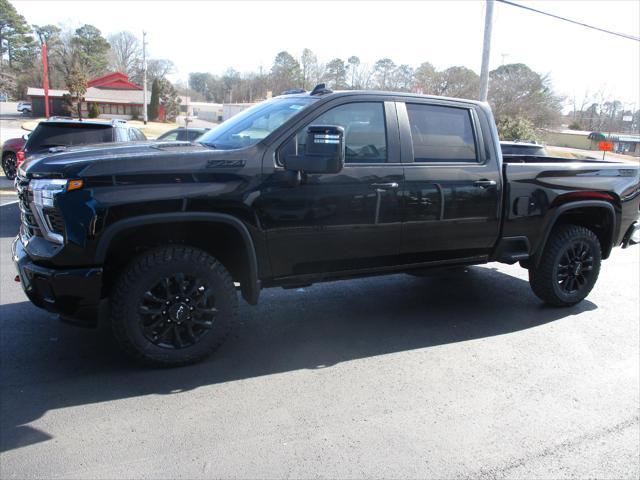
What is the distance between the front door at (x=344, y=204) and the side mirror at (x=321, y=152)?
0.49 feet

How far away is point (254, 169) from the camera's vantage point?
3963mm

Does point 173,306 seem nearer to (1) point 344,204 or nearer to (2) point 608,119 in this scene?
(1) point 344,204

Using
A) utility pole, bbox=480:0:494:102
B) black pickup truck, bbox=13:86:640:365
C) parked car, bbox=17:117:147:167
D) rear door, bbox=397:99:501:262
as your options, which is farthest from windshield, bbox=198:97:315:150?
utility pole, bbox=480:0:494:102

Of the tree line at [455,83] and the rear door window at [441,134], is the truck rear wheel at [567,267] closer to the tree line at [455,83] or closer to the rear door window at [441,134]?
the rear door window at [441,134]

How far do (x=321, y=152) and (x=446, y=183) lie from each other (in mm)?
1395

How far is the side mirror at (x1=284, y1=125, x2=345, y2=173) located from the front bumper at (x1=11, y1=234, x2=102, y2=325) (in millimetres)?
1542

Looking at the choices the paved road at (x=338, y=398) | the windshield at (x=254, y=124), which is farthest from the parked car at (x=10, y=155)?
the windshield at (x=254, y=124)

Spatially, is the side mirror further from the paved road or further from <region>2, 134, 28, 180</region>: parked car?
<region>2, 134, 28, 180</region>: parked car

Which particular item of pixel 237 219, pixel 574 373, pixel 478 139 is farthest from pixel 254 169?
pixel 574 373

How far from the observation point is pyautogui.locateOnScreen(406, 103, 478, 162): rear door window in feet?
15.5

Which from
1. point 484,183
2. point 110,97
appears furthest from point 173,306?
point 110,97

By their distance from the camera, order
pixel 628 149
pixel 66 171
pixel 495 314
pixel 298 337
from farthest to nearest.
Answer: pixel 628 149
pixel 495 314
pixel 298 337
pixel 66 171

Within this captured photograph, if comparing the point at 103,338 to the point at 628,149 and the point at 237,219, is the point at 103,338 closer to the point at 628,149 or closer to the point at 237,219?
the point at 237,219

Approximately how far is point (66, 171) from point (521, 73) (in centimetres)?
5315
